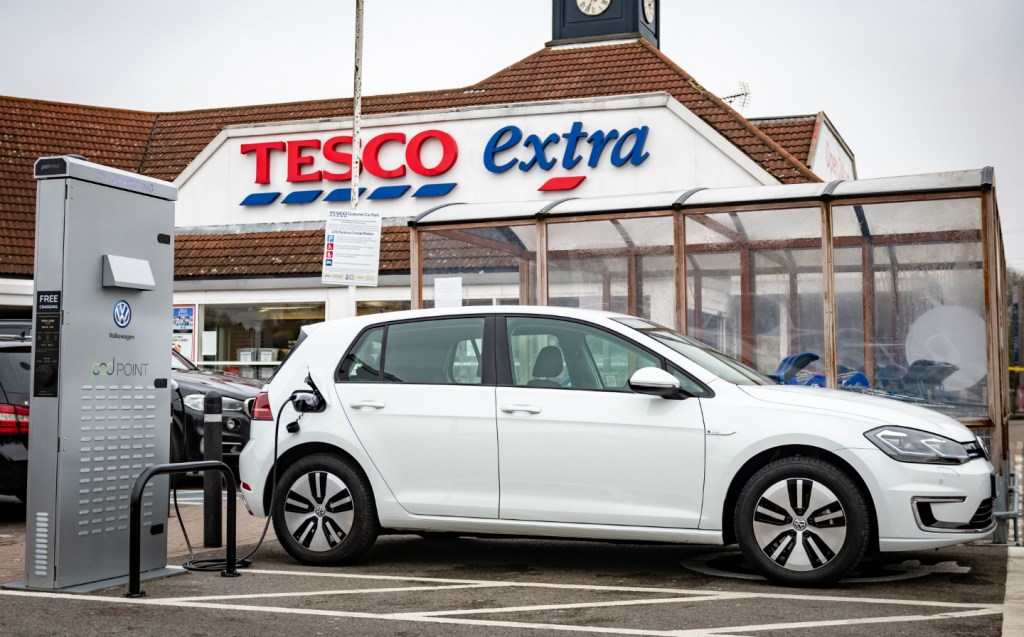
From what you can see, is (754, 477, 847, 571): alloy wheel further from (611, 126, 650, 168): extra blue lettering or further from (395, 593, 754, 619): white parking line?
(611, 126, 650, 168): extra blue lettering

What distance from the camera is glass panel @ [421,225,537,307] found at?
12180mm

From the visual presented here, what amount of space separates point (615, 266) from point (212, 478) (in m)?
4.52

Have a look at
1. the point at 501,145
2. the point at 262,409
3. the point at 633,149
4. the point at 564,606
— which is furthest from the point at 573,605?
the point at 501,145

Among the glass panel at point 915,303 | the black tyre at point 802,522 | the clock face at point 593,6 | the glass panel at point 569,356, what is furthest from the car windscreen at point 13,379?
the clock face at point 593,6

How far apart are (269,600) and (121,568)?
1.28m

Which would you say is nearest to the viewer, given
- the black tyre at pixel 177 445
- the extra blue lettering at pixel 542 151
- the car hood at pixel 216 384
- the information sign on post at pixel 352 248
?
the black tyre at pixel 177 445

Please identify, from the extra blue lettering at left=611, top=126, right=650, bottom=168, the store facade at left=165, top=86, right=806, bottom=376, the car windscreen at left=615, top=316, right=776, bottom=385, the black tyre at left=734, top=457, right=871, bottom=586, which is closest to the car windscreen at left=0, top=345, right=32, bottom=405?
the car windscreen at left=615, top=316, right=776, bottom=385

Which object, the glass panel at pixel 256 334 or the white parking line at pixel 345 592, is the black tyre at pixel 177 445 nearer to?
the white parking line at pixel 345 592

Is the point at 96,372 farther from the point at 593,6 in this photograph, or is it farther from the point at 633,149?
the point at 593,6

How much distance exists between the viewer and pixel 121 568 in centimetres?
759

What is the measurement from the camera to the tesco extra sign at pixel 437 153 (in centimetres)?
2020

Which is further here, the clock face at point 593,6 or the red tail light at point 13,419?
the clock face at point 593,6

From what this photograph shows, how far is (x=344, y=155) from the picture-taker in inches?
848

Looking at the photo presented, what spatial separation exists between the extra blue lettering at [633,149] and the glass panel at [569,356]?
1242 centimetres
